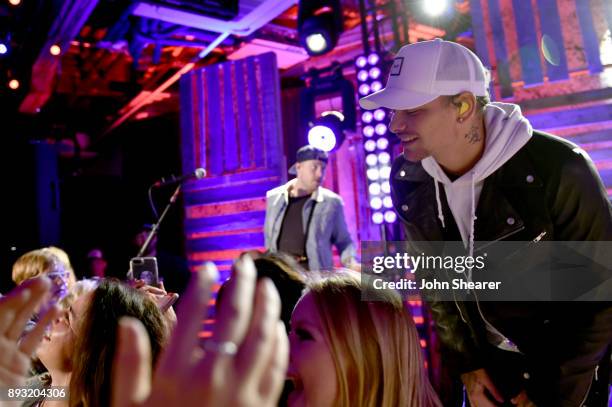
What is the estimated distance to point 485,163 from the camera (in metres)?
2.09

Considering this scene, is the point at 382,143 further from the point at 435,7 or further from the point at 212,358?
the point at 212,358

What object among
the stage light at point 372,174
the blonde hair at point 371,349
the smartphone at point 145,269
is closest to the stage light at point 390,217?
the stage light at point 372,174

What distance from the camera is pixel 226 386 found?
1.74 ft

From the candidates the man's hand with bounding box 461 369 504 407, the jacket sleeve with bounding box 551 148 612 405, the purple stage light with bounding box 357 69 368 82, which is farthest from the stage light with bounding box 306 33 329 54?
the man's hand with bounding box 461 369 504 407

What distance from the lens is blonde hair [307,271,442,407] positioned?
1.55 metres

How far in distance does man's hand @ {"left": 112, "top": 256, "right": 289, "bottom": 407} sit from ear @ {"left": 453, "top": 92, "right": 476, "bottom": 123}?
5.54 feet

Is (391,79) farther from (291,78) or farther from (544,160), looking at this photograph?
(291,78)

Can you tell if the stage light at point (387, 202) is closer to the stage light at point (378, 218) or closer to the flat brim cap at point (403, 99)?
the stage light at point (378, 218)

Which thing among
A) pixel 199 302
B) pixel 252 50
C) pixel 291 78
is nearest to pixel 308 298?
pixel 199 302

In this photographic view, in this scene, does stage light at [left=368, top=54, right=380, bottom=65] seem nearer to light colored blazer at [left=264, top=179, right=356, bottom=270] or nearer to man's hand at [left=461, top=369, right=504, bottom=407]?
light colored blazer at [left=264, top=179, right=356, bottom=270]

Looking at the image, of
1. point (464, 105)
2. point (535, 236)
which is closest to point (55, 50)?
point (464, 105)

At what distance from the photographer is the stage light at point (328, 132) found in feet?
18.4

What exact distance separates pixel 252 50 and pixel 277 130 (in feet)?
5.65

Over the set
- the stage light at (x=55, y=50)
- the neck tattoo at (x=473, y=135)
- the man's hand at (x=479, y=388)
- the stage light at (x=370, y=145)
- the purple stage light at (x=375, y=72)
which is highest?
the stage light at (x=55, y=50)
